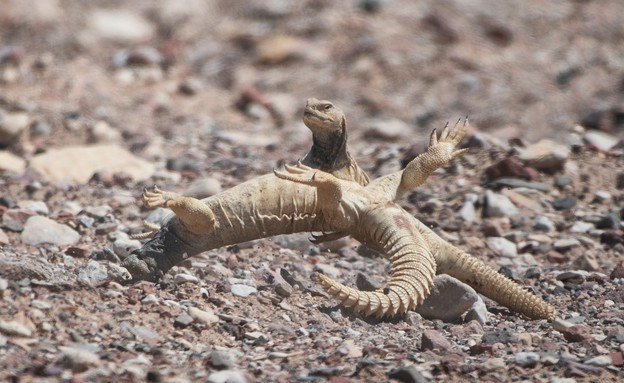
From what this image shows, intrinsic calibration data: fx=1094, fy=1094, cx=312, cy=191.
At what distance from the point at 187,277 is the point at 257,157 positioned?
4106 millimetres

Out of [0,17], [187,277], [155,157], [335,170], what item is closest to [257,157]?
[155,157]

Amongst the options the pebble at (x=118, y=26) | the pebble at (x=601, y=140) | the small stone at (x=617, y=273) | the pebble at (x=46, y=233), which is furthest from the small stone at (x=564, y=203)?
the pebble at (x=118, y=26)

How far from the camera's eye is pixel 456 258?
6.75 m

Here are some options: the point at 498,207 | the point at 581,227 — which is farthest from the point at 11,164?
the point at 581,227

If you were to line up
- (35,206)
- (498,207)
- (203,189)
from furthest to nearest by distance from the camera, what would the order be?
(498,207) → (203,189) → (35,206)

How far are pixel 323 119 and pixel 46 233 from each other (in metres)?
2.02

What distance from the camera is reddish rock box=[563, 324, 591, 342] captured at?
19.9 ft

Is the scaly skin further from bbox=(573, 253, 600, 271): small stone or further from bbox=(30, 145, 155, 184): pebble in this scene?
bbox=(30, 145, 155, 184): pebble

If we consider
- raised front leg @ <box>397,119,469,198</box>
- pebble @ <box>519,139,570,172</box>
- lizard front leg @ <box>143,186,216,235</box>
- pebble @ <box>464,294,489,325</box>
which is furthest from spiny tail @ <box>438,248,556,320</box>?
pebble @ <box>519,139,570,172</box>

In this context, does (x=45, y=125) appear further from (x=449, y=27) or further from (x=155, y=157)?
(x=449, y=27)

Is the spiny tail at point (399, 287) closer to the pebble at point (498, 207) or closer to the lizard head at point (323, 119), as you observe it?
the lizard head at point (323, 119)

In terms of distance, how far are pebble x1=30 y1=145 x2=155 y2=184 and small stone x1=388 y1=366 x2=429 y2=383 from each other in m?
4.77

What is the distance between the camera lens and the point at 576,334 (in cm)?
607

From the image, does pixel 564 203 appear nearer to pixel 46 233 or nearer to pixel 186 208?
pixel 186 208
